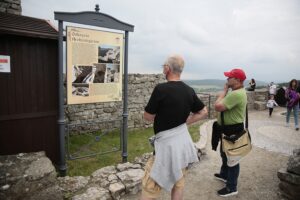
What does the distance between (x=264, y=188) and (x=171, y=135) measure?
8.75 ft

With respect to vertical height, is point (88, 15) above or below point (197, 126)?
above

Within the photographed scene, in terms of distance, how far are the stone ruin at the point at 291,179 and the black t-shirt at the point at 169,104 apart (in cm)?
222

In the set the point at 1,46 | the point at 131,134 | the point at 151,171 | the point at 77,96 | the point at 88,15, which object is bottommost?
the point at 131,134

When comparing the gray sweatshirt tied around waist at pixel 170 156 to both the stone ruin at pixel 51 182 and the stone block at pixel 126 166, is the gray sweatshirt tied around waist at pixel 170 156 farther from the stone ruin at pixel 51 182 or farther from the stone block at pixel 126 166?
the stone block at pixel 126 166

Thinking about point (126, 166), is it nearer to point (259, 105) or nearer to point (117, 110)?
point (117, 110)

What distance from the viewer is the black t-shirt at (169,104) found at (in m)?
2.56

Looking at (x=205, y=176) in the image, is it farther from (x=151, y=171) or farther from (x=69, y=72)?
(x=69, y=72)

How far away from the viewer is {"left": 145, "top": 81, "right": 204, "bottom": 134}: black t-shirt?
2564 mm

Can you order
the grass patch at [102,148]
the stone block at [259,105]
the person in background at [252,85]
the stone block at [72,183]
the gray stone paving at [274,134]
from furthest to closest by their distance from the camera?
1. the person in background at [252,85]
2. the stone block at [259,105]
3. the gray stone paving at [274,134]
4. the grass patch at [102,148]
5. the stone block at [72,183]

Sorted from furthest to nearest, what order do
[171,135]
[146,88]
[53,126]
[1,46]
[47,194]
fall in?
[146,88], [53,126], [1,46], [47,194], [171,135]

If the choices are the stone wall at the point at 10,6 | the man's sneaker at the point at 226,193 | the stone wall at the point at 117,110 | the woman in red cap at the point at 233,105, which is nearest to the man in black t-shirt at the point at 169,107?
the woman in red cap at the point at 233,105

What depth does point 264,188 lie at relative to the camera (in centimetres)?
418

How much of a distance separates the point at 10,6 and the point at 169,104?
603cm

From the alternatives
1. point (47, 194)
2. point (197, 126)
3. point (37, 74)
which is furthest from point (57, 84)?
point (197, 126)
